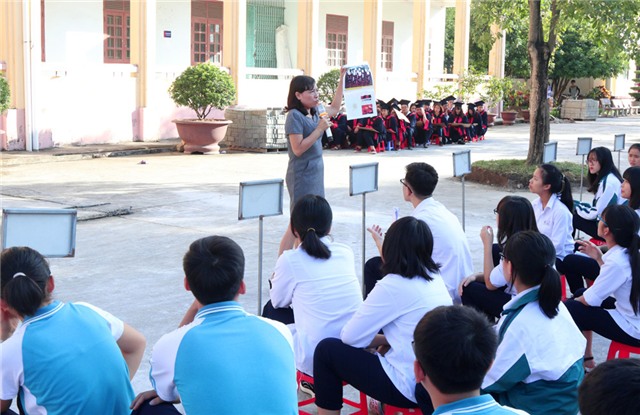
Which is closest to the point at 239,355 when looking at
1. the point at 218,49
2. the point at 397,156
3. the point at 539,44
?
the point at 539,44

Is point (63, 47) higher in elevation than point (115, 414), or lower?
higher

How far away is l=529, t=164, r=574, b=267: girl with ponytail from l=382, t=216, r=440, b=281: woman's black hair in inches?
87.0

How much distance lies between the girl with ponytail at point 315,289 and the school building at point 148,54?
1165 centimetres

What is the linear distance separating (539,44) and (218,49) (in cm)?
1035

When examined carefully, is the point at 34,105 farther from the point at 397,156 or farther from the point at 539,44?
the point at 539,44

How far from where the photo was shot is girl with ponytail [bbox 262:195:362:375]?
13.1 ft

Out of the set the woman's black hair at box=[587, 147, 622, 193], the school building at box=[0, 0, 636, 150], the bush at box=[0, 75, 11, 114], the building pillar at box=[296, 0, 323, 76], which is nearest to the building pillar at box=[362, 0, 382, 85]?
the school building at box=[0, 0, 636, 150]

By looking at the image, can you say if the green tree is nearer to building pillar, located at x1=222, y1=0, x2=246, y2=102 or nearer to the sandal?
building pillar, located at x1=222, y1=0, x2=246, y2=102

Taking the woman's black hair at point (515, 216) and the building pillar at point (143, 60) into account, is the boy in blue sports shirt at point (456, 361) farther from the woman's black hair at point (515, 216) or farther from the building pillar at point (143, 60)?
the building pillar at point (143, 60)

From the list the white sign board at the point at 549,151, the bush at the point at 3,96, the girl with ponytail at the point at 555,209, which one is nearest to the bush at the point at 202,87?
the bush at the point at 3,96

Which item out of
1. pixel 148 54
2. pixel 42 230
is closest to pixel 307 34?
pixel 148 54

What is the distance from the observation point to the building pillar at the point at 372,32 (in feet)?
71.8

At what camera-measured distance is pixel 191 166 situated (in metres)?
13.9

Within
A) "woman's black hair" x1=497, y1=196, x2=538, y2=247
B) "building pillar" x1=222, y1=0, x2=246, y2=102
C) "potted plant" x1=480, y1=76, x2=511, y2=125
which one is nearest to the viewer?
"woman's black hair" x1=497, y1=196, x2=538, y2=247
